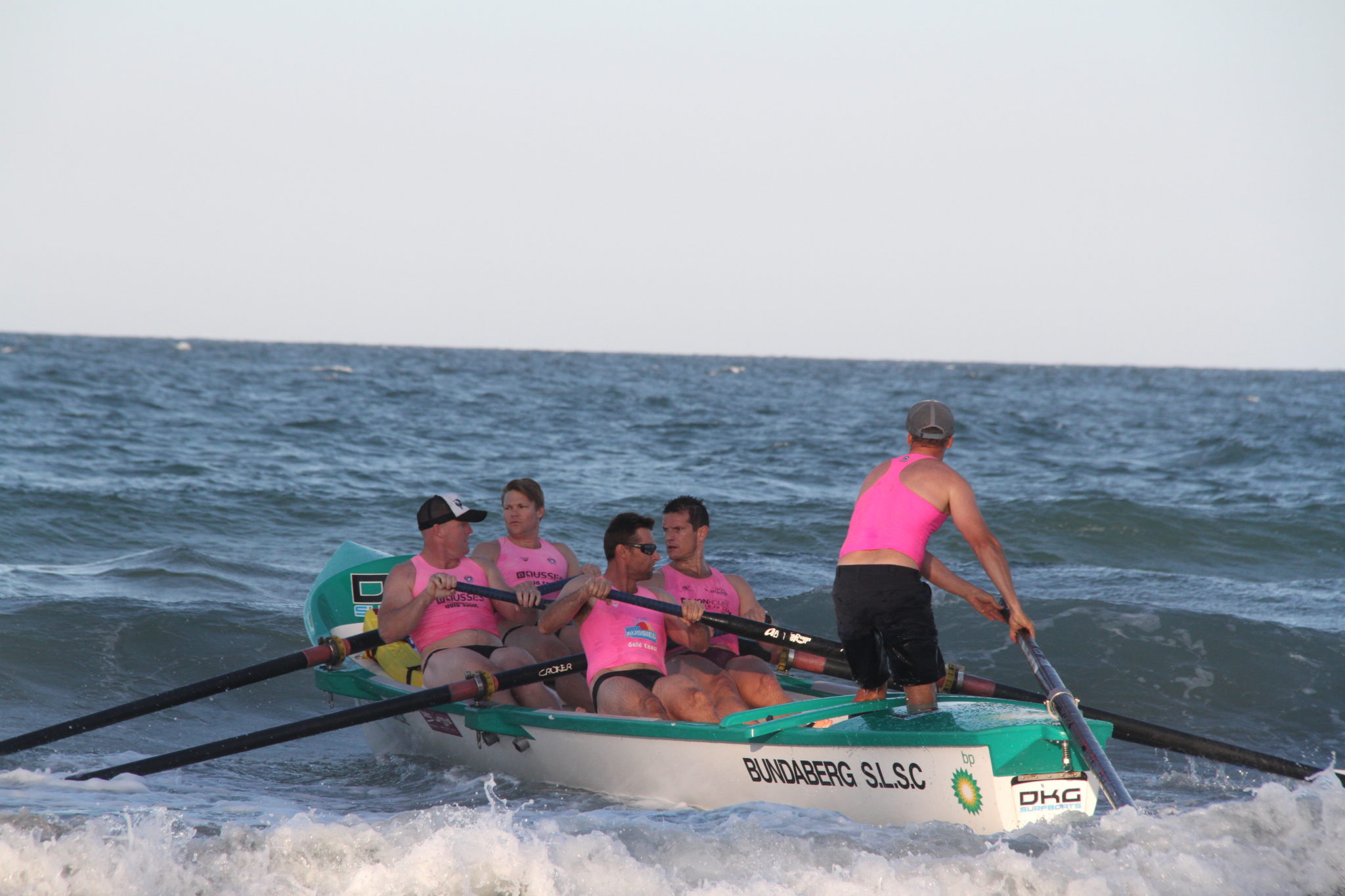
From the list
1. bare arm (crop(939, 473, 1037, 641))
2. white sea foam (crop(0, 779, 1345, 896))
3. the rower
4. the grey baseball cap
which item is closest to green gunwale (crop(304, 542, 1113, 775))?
white sea foam (crop(0, 779, 1345, 896))

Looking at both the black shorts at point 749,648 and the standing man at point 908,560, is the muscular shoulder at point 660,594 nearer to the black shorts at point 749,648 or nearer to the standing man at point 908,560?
the black shorts at point 749,648

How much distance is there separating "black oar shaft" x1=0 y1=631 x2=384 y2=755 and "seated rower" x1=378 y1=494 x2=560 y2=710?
0.91 feet

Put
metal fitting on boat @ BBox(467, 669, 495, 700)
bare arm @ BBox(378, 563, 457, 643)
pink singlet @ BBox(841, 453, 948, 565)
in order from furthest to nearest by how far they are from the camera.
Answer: bare arm @ BBox(378, 563, 457, 643)
metal fitting on boat @ BBox(467, 669, 495, 700)
pink singlet @ BBox(841, 453, 948, 565)

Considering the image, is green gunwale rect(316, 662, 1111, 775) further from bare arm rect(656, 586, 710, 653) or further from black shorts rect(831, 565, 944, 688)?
bare arm rect(656, 586, 710, 653)

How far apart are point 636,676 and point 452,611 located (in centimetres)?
134

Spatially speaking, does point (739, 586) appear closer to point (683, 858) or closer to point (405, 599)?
point (405, 599)

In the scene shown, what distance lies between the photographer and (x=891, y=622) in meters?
4.88

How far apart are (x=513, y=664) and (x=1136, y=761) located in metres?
3.84

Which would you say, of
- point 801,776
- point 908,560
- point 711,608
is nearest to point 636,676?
point 711,608

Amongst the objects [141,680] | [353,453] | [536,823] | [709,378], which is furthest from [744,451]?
[709,378]

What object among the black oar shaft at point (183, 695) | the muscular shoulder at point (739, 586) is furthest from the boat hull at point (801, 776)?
the muscular shoulder at point (739, 586)

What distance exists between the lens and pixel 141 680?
8.34m

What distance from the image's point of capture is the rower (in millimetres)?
6582

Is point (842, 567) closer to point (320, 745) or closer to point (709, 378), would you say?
point (320, 745)
